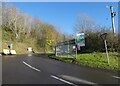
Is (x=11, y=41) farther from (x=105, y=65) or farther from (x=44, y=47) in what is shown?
(x=105, y=65)

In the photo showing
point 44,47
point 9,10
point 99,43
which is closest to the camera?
point 99,43

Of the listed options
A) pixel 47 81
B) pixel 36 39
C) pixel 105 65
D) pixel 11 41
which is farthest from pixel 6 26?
pixel 47 81

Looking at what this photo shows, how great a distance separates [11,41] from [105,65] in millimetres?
63039

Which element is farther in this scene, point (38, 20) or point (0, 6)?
point (38, 20)

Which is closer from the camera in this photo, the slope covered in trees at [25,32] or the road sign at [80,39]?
the road sign at [80,39]

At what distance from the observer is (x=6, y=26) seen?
84125 mm

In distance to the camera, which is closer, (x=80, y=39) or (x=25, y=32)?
(x=80, y=39)

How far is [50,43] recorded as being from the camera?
310ft

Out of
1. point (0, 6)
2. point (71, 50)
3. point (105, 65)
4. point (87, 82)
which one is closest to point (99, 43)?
point (71, 50)

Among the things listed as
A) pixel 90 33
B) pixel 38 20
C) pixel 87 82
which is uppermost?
pixel 38 20

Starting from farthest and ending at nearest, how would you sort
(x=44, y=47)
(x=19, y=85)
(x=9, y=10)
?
(x=44, y=47), (x=9, y=10), (x=19, y=85)

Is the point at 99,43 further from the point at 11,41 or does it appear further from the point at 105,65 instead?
the point at 11,41

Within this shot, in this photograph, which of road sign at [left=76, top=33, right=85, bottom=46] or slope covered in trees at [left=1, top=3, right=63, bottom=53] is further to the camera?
slope covered in trees at [left=1, top=3, right=63, bottom=53]

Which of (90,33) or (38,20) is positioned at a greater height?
(38,20)
